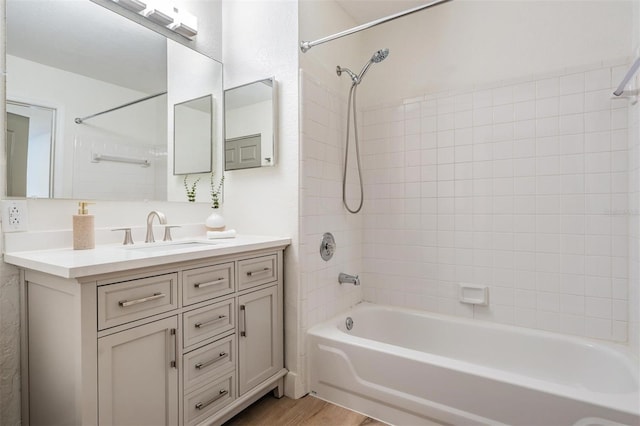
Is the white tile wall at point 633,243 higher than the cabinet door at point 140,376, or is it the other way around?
the white tile wall at point 633,243

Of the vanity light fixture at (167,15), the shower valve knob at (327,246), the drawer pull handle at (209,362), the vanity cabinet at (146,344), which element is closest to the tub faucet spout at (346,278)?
the shower valve knob at (327,246)

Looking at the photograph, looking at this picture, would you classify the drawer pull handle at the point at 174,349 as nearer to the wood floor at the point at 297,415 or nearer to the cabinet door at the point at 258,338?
the cabinet door at the point at 258,338

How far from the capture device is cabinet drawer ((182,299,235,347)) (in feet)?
4.67

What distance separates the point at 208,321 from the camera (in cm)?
151

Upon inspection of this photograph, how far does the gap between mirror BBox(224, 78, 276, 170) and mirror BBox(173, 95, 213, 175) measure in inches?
4.7

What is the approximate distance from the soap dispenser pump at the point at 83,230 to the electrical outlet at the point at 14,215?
173 millimetres

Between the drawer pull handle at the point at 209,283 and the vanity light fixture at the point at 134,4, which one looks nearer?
the drawer pull handle at the point at 209,283

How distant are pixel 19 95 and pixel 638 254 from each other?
9.07ft

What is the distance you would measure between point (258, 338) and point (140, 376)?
0.62 metres

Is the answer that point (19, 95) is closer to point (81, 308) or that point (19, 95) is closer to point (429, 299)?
point (81, 308)

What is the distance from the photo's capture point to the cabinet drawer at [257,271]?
5.55ft

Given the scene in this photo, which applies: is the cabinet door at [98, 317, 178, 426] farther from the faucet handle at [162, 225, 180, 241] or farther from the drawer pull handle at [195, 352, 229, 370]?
the faucet handle at [162, 225, 180, 241]

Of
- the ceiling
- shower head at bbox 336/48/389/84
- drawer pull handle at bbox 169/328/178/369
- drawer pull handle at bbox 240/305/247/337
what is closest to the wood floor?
drawer pull handle at bbox 240/305/247/337

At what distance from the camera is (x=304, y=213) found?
6.42ft
